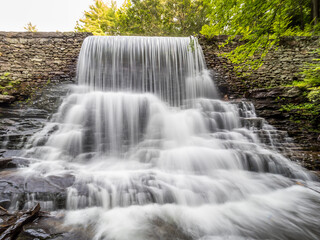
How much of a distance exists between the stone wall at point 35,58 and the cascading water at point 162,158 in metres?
0.69

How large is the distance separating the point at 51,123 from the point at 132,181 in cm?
347

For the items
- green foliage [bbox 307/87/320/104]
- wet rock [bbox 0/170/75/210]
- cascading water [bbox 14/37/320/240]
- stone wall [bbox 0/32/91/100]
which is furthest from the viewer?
stone wall [bbox 0/32/91/100]

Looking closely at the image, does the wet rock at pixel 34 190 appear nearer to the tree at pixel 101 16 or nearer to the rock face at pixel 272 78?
the rock face at pixel 272 78

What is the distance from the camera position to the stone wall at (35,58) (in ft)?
19.9

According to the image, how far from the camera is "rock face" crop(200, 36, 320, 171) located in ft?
16.6

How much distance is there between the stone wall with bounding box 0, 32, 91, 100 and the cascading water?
688 millimetres

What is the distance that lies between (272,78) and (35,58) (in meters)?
10.3

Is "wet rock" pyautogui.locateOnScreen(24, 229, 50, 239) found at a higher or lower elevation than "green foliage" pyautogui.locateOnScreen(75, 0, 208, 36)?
lower

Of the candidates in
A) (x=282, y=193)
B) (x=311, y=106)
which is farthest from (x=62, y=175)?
(x=311, y=106)

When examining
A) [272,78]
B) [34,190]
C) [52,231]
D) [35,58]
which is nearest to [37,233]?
[52,231]

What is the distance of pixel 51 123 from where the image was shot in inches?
180

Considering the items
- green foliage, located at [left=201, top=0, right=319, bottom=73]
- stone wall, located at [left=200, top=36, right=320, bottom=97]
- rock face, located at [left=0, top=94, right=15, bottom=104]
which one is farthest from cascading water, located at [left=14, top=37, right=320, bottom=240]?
rock face, located at [left=0, top=94, right=15, bottom=104]

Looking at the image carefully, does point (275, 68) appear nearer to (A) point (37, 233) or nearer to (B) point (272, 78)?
(B) point (272, 78)

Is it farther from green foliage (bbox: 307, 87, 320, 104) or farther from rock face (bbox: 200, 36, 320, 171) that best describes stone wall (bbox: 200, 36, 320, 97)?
green foliage (bbox: 307, 87, 320, 104)
